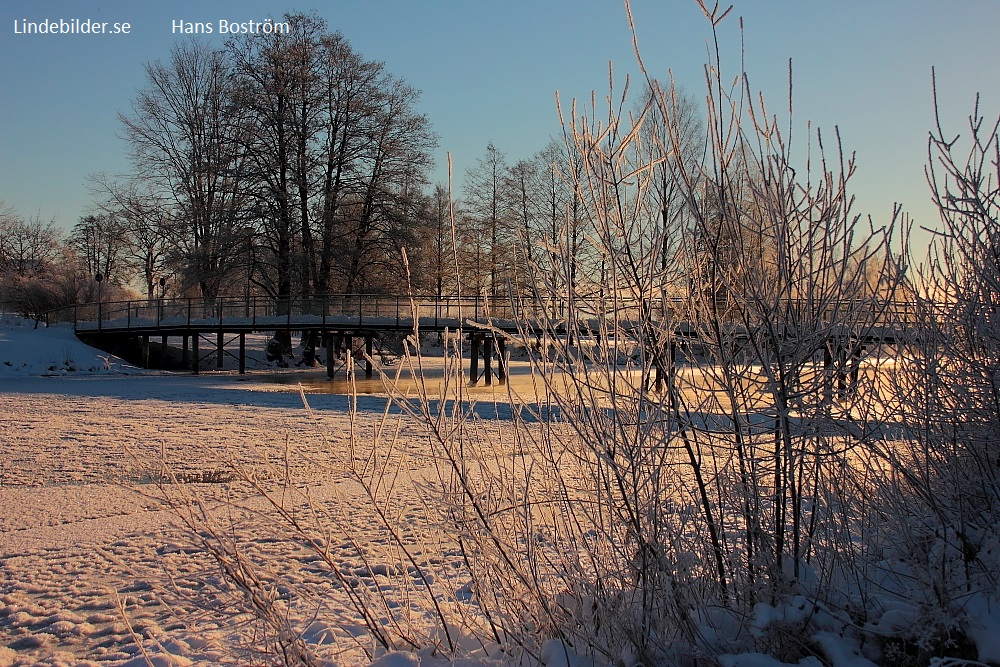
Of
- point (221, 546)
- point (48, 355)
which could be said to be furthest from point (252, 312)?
point (221, 546)

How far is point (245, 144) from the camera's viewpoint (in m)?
26.9

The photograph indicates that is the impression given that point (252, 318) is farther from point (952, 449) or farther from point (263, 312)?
point (952, 449)

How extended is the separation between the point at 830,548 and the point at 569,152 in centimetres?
169

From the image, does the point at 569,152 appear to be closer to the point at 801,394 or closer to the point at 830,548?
the point at 801,394

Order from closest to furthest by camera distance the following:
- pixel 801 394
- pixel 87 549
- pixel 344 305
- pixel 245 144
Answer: pixel 801 394 < pixel 87 549 < pixel 344 305 < pixel 245 144

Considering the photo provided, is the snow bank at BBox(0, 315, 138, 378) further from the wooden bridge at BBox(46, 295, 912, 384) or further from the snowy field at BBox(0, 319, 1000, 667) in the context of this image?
the snowy field at BBox(0, 319, 1000, 667)

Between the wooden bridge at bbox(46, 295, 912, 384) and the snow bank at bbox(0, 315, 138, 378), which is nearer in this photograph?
the snow bank at bbox(0, 315, 138, 378)

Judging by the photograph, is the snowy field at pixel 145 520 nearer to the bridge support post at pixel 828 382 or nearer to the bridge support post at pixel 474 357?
the bridge support post at pixel 828 382

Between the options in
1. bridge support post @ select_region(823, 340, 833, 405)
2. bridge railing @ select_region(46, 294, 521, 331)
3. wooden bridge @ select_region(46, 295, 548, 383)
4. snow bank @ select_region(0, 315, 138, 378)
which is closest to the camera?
bridge support post @ select_region(823, 340, 833, 405)

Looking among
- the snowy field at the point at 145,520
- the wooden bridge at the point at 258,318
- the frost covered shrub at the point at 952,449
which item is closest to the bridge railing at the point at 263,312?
the wooden bridge at the point at 258,318

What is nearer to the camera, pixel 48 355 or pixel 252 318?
pixel 48 355

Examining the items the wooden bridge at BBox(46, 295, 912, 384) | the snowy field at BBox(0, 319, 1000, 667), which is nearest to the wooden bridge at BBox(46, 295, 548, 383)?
the wooden bridge at BBox(46, 295, 912, 384)

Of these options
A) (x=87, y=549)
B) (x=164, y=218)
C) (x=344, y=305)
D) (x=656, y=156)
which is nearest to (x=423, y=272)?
(x=344, y=305)

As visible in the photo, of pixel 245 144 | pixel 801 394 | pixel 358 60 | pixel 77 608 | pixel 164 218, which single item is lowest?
pixel 77 608
